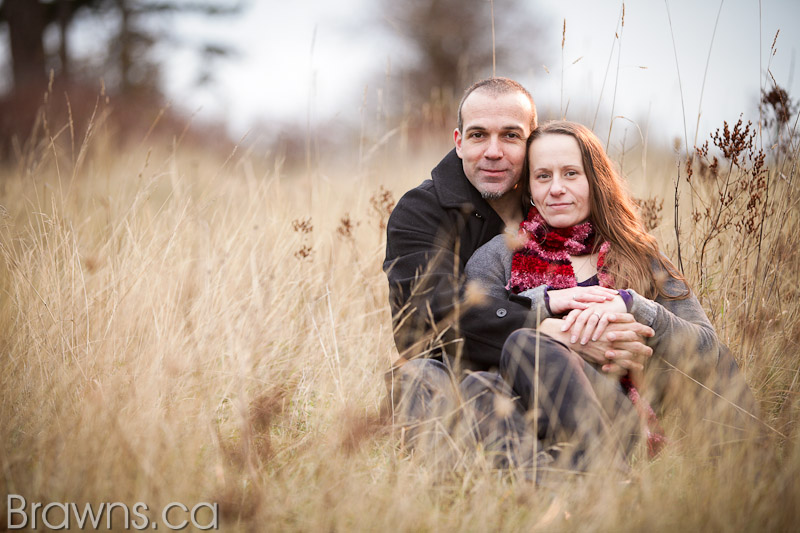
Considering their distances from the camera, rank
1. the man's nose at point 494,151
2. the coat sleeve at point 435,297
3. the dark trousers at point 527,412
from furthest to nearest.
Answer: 1. the man's nose at point 494,151
2. the coat sleeve at point 435,297
3. the dark trousers at point 527,412

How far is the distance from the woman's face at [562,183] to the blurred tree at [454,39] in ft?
40.6

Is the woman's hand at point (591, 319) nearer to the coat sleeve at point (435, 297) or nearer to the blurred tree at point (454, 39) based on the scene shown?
the coat sleeve at point (435, 297)

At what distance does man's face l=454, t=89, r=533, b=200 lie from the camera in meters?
2.82

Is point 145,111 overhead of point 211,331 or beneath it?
overhead

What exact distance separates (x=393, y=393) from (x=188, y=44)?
1197 cm

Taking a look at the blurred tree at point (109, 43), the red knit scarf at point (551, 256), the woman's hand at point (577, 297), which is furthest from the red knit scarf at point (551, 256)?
the blurred tree at point (109, 43)

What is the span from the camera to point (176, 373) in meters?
2.42

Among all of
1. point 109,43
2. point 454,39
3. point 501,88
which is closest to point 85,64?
point 109,43

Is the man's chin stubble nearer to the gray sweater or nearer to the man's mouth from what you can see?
the man's mouth

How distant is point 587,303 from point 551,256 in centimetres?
32

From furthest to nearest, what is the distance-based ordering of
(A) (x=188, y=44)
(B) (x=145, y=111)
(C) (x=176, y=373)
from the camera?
1. (A) (x=188, y=44)
2. (B) (x=145, y=111)
3. (C) (x=176, y=373)

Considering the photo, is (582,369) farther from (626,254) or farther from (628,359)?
(626,254)

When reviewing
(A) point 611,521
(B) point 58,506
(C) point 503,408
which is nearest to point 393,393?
(C) point 503,408

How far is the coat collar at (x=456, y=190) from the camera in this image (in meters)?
2.85
